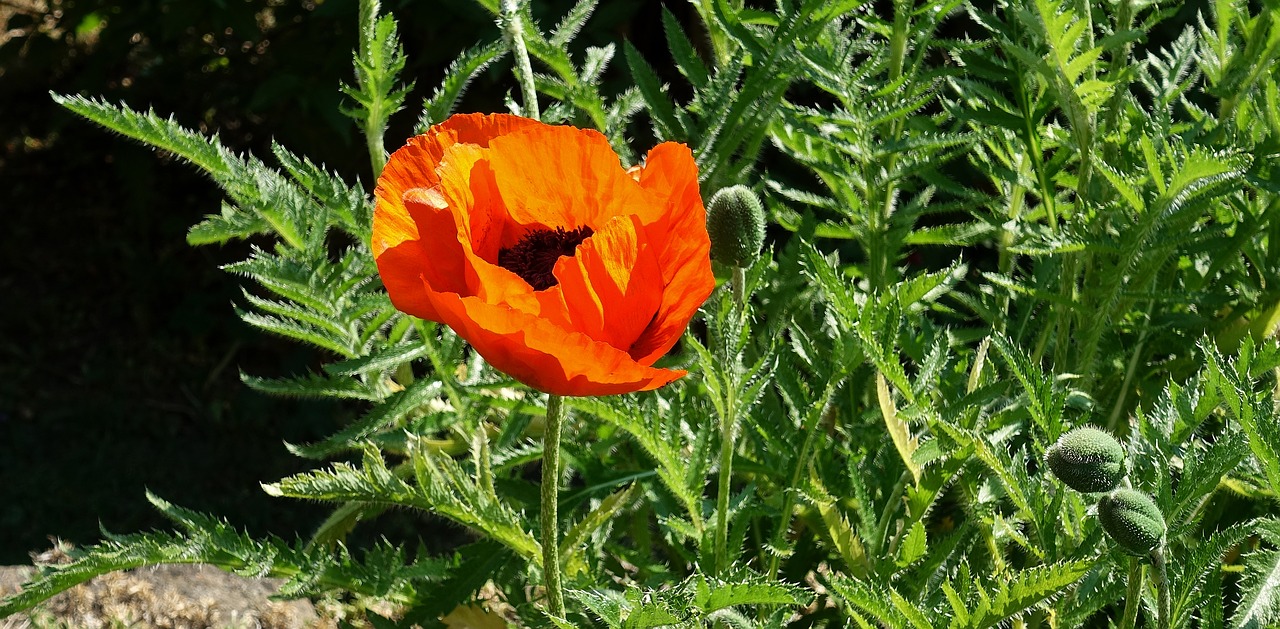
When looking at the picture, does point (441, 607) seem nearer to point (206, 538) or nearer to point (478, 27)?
point (206, 538)

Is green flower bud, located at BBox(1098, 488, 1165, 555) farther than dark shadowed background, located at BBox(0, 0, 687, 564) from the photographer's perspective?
No

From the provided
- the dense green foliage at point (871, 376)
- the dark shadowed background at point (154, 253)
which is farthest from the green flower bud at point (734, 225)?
the dark shadowed background at point (154, 253)

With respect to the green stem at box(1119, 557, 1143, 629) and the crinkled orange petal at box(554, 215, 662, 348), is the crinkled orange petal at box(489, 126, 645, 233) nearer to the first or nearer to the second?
the crinkled orange petal at box(554, 215, 662, 348)

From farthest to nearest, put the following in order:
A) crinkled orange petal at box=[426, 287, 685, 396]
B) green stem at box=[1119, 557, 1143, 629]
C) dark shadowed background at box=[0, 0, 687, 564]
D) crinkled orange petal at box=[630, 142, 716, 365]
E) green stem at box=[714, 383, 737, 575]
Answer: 1. dark shadowed background at box=[0, 0, 687, 564]
2. green stem at box=[714, 383, 737, 575]
3. green stem at box=[1119, 557, 1143, 629]
4. crinkled orange petal at box=[630, 142, 716, 365]
5. crinkled orange petal at box=[426, 287, 685, 396]

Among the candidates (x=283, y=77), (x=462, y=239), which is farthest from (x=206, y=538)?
(x=283, y=77)

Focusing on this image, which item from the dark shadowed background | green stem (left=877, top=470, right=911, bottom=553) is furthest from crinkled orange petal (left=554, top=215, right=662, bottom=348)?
the dark shadowed background

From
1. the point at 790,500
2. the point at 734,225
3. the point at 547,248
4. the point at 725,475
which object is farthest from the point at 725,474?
the point at 547,248

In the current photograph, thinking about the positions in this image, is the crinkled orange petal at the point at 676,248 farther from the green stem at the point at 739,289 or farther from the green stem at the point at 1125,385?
the green stem at the point at 1125,385
